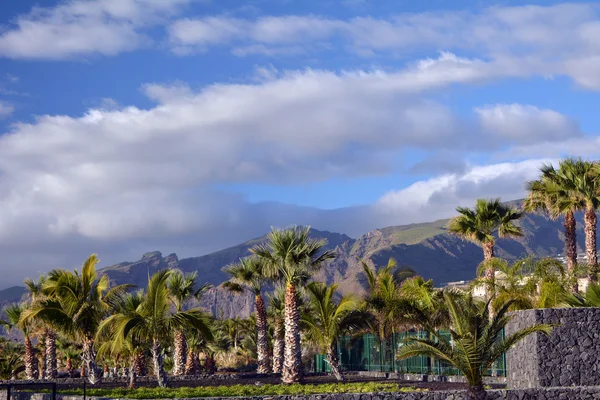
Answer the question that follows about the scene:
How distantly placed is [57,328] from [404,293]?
18729 mm

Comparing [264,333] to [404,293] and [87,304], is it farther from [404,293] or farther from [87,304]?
[87,304]

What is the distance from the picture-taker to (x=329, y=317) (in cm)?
4069

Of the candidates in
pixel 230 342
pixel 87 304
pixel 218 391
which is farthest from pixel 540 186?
pixel 230 342

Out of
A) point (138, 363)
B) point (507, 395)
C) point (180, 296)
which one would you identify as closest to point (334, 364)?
point (138, 363)

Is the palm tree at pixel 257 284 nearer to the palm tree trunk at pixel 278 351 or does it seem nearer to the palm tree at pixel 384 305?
the palm tree trunk at pixel 278 351

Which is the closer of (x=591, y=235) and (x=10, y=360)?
(x=591, y=235)

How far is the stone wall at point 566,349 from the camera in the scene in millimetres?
24344

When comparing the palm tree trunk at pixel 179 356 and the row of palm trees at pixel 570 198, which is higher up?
the row of palm trees at pixel 570 198

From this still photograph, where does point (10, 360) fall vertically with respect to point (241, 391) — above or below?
below

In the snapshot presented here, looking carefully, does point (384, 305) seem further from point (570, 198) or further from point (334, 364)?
point (570, 198)

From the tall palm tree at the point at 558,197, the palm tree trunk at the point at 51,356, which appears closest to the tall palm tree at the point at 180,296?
the palm tree trunk at the point at 51,356

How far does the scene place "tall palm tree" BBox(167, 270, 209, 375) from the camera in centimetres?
5088

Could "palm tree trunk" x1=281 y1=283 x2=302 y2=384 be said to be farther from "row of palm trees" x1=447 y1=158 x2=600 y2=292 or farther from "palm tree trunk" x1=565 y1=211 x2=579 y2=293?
"palm tree trunk" x1=565 y1=211 x2=579 y2=293

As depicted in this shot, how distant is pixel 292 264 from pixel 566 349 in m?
15.8
